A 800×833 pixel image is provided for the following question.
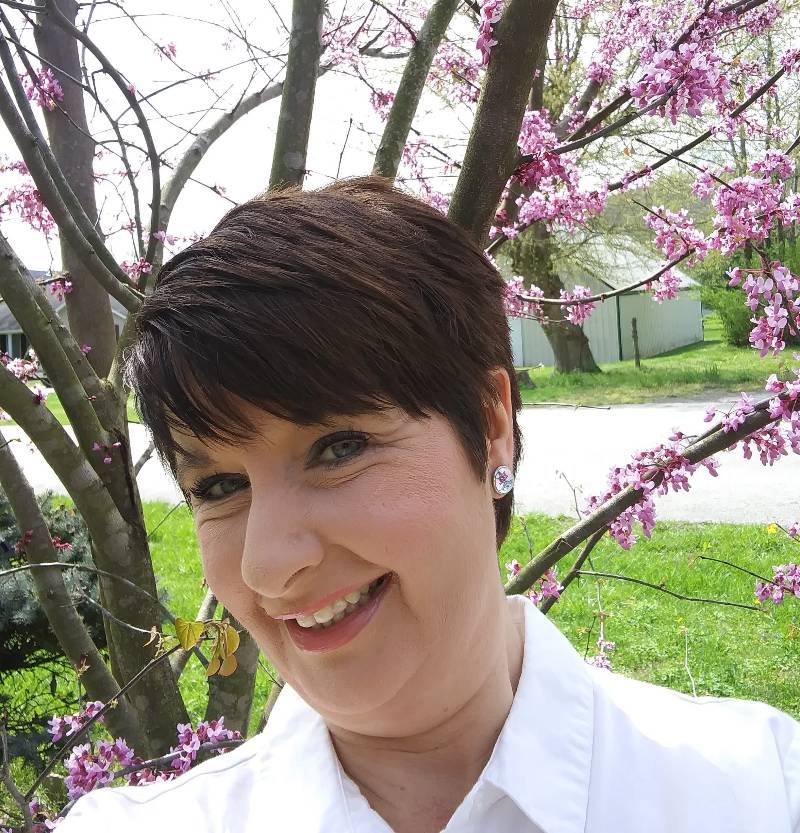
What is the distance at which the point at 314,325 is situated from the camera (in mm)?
905

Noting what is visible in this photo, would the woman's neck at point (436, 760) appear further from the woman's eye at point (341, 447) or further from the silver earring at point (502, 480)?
the woman's eye at point (341, 447)

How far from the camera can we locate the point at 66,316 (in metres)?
3.14

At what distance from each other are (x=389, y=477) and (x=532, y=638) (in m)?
0.40

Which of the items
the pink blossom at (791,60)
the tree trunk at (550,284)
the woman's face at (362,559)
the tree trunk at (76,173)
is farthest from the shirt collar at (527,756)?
the tree trunk at (550,284)

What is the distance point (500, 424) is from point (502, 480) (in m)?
0.08

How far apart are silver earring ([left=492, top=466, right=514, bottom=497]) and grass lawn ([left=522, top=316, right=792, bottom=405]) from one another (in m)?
10.2

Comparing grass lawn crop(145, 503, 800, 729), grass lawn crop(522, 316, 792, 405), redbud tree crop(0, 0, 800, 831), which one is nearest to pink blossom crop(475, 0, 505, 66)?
redbud tree crop(0, 0, 800, 831)

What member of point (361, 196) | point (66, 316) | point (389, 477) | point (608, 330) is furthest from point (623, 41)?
point (608, 330)

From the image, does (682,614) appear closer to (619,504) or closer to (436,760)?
(619,504)

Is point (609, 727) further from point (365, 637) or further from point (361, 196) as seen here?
point (361, 196)

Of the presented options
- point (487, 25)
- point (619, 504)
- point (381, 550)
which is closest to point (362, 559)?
point (381, 550)

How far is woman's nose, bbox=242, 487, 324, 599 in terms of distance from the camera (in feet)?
2.91

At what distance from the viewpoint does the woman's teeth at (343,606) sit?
926 millimetres

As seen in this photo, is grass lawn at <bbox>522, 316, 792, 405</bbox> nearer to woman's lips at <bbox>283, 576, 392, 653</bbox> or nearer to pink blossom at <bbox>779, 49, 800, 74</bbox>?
pink blossom at <bbox>779, 49, 800, 74</bbox>
